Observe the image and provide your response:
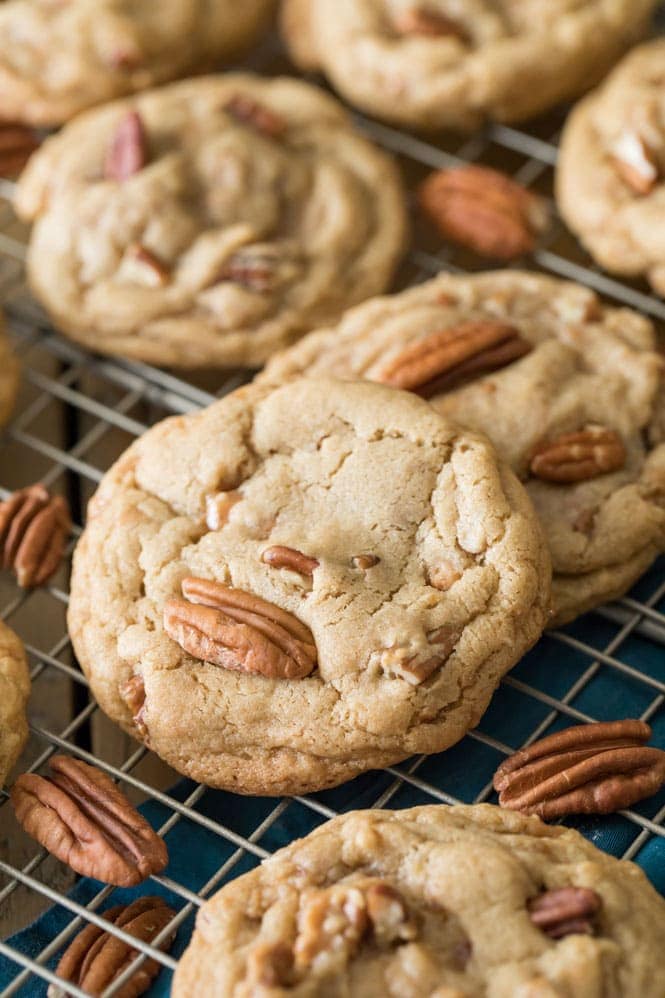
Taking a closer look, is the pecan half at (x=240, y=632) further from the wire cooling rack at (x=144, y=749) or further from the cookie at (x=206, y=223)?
the cookie at (x=206, y=223)

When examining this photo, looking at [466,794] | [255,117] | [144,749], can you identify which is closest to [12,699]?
[144,749]

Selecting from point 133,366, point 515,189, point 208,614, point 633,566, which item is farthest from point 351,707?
point 515,189

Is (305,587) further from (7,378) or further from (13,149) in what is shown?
(13,149)

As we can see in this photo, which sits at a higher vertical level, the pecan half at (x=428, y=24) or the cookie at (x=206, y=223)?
the pecan half at (x=428, y=24)

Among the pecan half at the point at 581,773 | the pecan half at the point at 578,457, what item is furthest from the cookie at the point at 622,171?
the pecan half at the point at 581,773

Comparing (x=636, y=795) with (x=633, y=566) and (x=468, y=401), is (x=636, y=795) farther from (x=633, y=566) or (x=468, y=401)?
(x=468, y=401)
